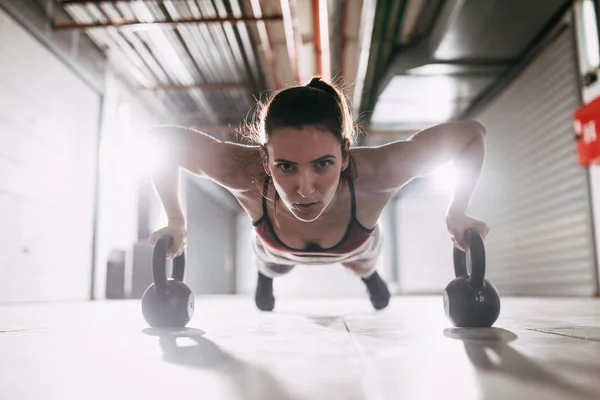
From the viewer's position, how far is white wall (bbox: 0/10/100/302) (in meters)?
4.38

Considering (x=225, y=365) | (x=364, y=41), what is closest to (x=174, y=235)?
(x=225, y=365)

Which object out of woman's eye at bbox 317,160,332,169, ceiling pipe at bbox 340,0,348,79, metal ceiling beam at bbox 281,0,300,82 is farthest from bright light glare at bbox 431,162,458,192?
woman's eye at bbox 317,160,332,169

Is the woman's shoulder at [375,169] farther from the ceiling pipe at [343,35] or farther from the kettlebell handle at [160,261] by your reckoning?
the ceiling pipe at [343,35]

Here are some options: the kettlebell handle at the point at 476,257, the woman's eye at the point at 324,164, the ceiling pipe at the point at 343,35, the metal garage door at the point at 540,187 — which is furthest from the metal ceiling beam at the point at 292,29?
the metal garage door at the point at 540,187

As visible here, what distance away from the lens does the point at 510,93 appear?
21.2 feet

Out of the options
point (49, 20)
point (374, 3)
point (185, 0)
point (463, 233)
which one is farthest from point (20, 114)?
point (463, 233)

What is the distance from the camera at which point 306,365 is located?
2.97ft

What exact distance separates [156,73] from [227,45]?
1.32m

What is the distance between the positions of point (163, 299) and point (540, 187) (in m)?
5.15

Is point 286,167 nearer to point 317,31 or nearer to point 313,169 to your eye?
point 313,169

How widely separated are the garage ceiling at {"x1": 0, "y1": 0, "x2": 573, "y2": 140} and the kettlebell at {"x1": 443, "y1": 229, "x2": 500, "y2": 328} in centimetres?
267

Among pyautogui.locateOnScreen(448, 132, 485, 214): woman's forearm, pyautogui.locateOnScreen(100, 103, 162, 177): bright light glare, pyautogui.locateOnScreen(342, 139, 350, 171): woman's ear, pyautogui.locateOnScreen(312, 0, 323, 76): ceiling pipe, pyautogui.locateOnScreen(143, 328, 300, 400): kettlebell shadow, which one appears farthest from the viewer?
pyautogui.locateOnScreen(100, 103, 162, 177): bright light glare

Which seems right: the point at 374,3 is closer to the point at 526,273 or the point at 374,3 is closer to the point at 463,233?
the point at 463,233

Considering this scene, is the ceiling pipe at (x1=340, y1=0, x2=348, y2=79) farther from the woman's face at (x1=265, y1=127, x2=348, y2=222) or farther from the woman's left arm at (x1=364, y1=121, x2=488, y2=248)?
the woman's face at (x1=265, y1=127, x2=348, y2=222)
